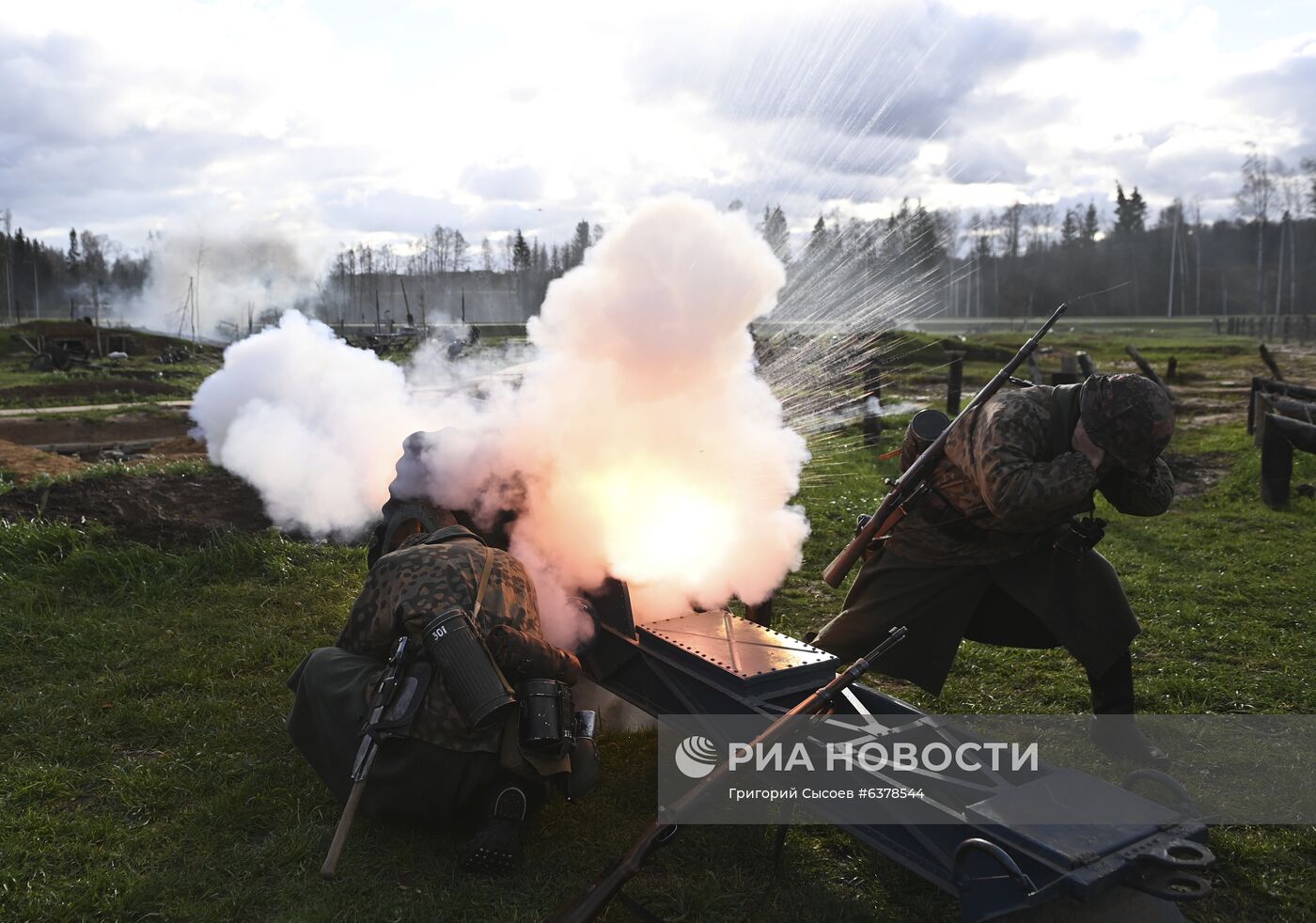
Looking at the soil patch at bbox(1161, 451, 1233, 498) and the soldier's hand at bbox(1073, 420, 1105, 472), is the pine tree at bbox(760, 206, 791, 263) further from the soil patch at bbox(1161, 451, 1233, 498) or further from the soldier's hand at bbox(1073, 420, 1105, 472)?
the soil patch at bbox(1161, 451, 1233, 498)

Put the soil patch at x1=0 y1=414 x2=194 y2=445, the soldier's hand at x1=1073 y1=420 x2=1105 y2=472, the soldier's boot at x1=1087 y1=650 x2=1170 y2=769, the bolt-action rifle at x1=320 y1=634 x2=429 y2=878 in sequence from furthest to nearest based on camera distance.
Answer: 1. the soil patch at x1=0 y1=414 x2=194 y2=445
2. the soldier's boot at x1=1087 y1=650 x2=1170 y2=769
3. the soldier's hand at x1=1073 y1=420 x2=1105 y2=472
4. the bolt-action rifle at x1=320 y1=634 x2=429 y2=878

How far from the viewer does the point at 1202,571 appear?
8.26 metres

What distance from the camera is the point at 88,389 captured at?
923 inches

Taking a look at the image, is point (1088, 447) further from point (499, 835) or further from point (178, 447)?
point (178, 447)

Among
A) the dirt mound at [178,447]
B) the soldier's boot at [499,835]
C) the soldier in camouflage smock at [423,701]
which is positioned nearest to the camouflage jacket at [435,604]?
the soldier in camouflage smock at [423,701]

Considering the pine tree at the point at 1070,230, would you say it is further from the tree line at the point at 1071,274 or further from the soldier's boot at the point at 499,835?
the soldier's boot at the point at 499,835

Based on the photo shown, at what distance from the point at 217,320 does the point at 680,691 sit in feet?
209

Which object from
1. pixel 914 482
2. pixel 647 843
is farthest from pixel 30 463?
pixel 647 843

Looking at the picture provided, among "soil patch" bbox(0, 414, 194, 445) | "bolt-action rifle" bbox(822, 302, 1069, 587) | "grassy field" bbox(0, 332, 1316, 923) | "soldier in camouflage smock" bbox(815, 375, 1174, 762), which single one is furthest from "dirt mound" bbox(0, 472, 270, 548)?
"soil patch" bbox(0, 414, 194, 445)

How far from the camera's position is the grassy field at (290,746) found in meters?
3.78

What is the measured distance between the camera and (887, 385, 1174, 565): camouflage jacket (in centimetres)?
416

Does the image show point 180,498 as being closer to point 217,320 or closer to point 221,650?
point 221,650

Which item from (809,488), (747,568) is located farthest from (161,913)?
(809,488)

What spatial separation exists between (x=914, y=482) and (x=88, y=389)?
24.1m
